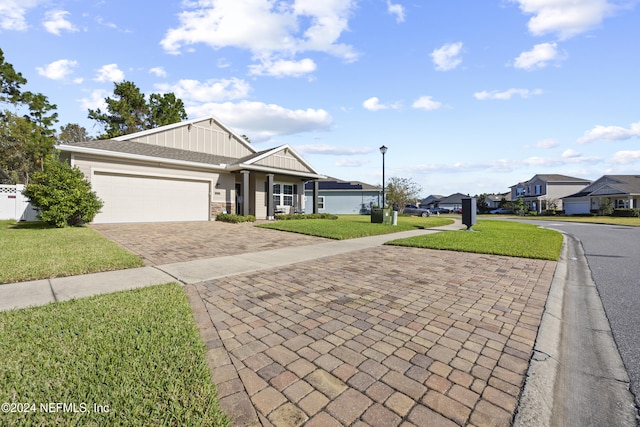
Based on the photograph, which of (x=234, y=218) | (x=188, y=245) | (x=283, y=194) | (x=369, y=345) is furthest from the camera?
(x=283, y=194)

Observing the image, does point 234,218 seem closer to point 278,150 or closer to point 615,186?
point 278,150

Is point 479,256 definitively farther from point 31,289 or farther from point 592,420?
point 31,289

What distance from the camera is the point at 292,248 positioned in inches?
332

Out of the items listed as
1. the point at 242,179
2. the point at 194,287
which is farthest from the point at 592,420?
the point at 242,179

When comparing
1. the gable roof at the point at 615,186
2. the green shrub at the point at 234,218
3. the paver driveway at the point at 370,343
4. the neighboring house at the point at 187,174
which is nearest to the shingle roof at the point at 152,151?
the neighboring house at the point at 187,174

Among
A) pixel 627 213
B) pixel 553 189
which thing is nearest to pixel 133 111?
pixel 627 213

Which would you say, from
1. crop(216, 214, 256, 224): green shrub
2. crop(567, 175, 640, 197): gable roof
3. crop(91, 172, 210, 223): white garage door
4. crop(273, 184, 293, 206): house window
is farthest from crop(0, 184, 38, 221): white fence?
crop(567, 175, 640, 197): gable roof

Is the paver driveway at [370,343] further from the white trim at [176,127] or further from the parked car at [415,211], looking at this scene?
the parked car at [415,211]

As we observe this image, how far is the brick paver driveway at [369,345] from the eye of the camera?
199cm

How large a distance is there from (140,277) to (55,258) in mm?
A: 2512

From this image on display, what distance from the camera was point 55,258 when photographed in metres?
6.04

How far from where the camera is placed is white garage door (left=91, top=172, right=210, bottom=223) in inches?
551

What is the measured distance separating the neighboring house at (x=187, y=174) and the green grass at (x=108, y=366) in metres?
12.7

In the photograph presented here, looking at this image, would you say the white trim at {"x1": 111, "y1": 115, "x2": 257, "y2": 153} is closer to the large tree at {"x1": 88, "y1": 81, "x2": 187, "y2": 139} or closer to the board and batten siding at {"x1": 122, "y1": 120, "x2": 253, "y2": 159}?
the board and batten siding at {"x1": 122, "y1": 120, "x2": 253, "y2": 159}
